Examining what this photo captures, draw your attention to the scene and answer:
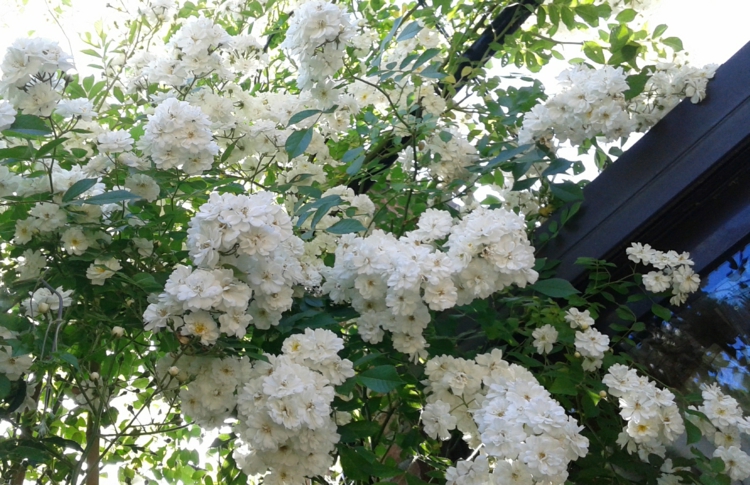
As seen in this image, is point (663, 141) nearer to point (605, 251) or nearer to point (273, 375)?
point (605, 251)

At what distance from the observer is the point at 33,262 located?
4.16ft

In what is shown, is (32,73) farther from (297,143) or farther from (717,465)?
(717,465)

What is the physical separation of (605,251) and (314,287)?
70 cm

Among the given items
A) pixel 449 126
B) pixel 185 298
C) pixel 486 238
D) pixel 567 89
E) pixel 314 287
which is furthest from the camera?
pixel 449 126

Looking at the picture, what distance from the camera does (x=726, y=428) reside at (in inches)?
49.0

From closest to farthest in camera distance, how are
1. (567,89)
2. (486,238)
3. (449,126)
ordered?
(486,238) < (567,89) < (449,126)

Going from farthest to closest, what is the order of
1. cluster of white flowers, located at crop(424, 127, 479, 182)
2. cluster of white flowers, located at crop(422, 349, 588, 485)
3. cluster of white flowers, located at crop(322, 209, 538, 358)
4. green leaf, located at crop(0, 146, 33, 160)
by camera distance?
cluster of white flowers, located at crop(424, 127, 479, 182) → green leaf, located at crop(0, 146, 33, 160) → cluster of white flowers, located at crop(322, 209, 538, 358) → cluster of white flowers, located at crop(422, 349, 588, 485)

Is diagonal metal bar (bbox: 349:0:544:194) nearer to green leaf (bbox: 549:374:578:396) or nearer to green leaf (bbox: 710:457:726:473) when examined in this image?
green leaf (bbox: 549:374:578:396)

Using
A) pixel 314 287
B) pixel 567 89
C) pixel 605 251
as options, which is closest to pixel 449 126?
pixel 567 89

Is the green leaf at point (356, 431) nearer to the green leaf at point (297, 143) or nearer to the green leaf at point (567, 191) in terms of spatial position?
the green leaf at point (297, 143)

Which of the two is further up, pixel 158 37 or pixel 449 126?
pixel 158 37

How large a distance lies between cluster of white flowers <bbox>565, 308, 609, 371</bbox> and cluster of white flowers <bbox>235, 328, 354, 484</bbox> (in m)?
0.54

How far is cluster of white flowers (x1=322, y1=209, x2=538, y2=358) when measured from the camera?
1.04m

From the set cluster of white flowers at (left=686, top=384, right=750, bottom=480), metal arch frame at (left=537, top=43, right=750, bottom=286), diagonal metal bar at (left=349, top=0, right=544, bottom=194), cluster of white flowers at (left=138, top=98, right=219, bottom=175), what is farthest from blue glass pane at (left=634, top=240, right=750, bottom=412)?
cluster of white flowers at (left=138, top=98, right=219, bottom=175)
